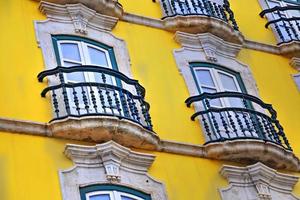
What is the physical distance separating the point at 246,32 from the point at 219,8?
0.95m

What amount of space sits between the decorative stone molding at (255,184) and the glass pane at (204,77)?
2.34 m

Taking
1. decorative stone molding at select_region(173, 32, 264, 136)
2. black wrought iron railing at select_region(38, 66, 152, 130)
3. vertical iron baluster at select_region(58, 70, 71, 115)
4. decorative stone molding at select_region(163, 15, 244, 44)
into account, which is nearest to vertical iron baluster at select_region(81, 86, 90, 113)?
black wrought iron railing at select_region(38, 66, 152, 130)

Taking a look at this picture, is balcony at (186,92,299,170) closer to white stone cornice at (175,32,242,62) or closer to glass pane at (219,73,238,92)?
glass pane at (219,73,238,92)

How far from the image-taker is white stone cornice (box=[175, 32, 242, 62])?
→ 1525 cm

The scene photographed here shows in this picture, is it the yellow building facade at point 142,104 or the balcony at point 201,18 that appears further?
the balcony at point 201,18

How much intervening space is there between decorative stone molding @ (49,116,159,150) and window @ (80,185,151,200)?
36.7 inches

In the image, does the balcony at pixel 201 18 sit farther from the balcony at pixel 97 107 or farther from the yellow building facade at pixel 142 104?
the balcony at pixel 97 107

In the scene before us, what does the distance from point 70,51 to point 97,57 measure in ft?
1.88

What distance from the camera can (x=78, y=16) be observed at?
14180 millimetres

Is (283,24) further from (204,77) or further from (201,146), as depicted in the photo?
(201,146)

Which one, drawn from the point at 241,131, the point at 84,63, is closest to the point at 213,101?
the point at 241,131

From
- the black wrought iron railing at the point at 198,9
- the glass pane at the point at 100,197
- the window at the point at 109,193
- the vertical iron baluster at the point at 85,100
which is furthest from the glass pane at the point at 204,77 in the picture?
the glass pane at the point at 100,197

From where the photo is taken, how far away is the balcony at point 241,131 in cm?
1310

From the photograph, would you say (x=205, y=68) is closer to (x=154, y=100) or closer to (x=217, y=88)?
(x=217, y=88)
